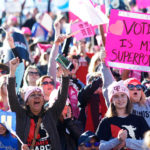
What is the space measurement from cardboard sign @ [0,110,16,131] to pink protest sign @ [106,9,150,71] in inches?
68.7

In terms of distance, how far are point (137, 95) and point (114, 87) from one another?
1.75 feet

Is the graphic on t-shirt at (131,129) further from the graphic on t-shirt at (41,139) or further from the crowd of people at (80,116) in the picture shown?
the graphic on t-shirt at (41,139)

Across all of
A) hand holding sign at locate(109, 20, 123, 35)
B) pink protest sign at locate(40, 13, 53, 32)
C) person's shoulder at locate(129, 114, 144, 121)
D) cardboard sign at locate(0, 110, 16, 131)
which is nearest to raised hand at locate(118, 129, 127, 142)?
person's shoulder at locate(129, 114, 144, 121)

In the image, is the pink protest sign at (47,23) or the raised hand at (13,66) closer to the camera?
the raised hand at (13,66)

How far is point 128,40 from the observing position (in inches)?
277

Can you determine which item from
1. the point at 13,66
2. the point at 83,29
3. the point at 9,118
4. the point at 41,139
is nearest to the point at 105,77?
the point at 13,66

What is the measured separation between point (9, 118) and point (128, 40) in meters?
2.15

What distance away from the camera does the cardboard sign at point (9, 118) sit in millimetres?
5586

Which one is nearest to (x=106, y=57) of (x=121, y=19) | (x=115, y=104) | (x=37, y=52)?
(x=121, y=19)

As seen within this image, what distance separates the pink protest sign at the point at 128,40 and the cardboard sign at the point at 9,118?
5.72ft

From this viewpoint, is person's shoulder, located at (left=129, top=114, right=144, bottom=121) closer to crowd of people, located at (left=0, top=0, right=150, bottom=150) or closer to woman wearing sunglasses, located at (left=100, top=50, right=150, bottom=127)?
crowd of people, located at (left=0, top=0, right=150, bottom=150)

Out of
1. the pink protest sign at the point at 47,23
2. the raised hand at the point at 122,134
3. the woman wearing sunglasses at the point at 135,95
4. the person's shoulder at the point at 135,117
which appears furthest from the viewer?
the pink protest sign at the point at 47,23

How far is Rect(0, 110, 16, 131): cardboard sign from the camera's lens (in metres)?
5.59

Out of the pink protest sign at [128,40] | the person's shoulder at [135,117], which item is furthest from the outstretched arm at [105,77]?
the person's shoulder at [135,117]
